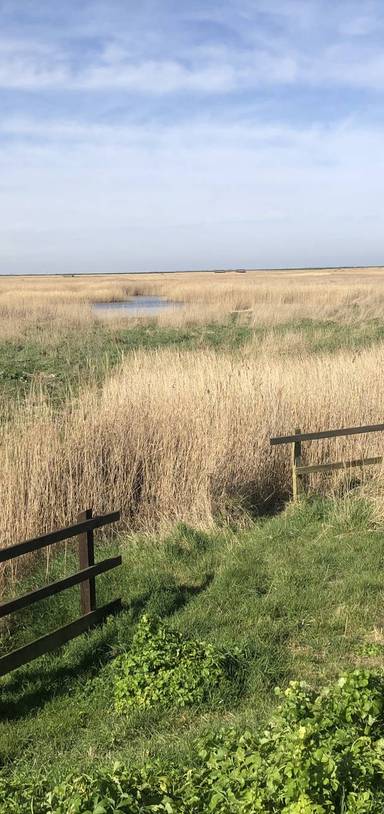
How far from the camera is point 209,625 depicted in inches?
195

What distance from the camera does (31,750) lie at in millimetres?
3752

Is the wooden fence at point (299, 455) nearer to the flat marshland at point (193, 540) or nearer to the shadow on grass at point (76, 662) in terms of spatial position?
the flat marshland at point (193, 540)

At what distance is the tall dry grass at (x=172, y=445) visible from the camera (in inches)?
271

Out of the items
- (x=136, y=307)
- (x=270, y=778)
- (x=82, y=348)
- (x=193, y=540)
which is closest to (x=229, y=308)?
(x=136, y=307)

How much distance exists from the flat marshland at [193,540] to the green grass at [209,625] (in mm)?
14

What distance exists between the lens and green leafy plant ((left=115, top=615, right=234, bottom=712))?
4020 mm

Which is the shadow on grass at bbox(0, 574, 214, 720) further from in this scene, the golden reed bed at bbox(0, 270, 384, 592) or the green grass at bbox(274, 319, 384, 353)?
the green grass at bbox(274, 319, 384, 353)

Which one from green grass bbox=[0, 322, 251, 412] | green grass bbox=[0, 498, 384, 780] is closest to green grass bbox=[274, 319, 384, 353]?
green grass bbox=[0, 322, 251, 412]

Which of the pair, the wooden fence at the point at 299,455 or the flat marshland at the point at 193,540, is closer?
the flat marshland at the point at 193,540

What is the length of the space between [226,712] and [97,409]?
515 cm

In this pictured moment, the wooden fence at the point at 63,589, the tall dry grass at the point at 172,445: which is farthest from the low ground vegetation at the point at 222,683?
the tall dry grass at the point at 172,445

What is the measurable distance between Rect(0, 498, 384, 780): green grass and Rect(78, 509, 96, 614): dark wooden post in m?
0.22

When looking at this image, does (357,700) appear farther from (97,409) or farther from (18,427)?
(97,409)

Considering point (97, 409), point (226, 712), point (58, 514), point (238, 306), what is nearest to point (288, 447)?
point (97, 409)
